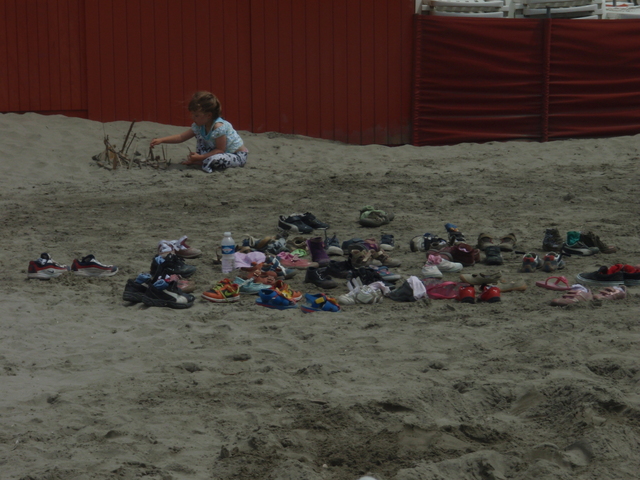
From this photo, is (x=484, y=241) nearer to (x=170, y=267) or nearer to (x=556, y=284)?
(x=556, y=284)

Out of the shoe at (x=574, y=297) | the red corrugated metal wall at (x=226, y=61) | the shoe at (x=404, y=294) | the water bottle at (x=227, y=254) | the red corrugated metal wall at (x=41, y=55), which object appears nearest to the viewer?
the shoe at (x=574, y=297)

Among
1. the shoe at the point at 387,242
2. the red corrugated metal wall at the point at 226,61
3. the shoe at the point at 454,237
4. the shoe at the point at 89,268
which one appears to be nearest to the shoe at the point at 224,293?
the shoe at the point at 89,268

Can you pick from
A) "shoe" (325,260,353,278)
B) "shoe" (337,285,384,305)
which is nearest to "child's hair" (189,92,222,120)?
"shoe" (325,260,353,278)

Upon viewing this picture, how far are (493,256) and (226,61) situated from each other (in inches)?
288

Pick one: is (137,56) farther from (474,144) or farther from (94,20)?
(474,144)

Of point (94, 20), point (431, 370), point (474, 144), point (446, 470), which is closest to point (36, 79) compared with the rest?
point (94, 20)

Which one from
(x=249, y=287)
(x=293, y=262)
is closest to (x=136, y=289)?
(x=249, y=287)

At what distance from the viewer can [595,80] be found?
13055mm

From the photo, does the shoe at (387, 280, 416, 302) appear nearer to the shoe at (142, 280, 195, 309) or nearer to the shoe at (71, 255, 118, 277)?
the shoe at (142, 280, 195, 309)

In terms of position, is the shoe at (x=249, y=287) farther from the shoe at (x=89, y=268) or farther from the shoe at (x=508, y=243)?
the shoe at (x=508, y=243)

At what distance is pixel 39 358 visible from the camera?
4.61 meters

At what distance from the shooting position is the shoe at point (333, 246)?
273 inches

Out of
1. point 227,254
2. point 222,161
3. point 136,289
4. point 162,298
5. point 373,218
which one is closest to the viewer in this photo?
point 162,298

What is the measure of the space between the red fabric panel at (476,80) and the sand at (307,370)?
183 inches
